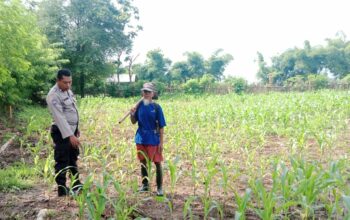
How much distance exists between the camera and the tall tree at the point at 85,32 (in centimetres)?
2855

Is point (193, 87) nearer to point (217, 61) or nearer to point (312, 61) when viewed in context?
point (217, 61)

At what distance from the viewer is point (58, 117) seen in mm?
4168

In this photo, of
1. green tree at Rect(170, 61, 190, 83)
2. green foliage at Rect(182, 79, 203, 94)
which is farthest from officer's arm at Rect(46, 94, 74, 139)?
green tree at Rect(170, 61, 190, 83)

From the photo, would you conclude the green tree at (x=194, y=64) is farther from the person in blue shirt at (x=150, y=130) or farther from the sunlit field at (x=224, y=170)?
the person in blue shirt at (x=150, y=130)

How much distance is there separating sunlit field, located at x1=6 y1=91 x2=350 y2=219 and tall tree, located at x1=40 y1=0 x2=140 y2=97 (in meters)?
17.4

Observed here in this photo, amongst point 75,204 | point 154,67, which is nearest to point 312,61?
point 154,67

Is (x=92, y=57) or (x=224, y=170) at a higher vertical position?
(x=92, y=57)

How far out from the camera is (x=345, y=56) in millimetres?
48906

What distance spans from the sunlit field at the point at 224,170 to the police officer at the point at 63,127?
13.9 inches

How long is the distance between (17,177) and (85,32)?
979 inches

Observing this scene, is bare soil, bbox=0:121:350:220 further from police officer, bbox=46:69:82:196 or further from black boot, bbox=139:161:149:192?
police officer, bbox=46:69:82:196

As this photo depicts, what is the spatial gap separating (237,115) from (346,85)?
2556cm

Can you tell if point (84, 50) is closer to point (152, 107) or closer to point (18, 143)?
point (18, 143)

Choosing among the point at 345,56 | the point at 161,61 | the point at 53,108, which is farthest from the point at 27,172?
the point at 345,56
